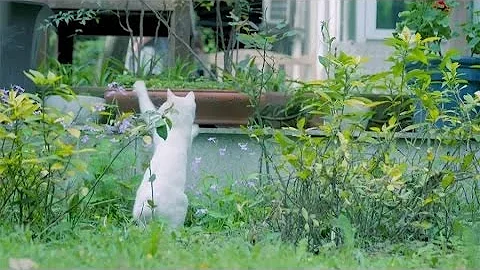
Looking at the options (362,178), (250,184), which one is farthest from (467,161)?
(250,184)

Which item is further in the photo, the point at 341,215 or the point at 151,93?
the point at 151,93

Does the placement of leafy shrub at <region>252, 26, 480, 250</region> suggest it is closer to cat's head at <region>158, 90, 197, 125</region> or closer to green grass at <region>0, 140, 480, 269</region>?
green grass at <region>0, 140, 480, 269</region>

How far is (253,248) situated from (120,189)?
1083 mm

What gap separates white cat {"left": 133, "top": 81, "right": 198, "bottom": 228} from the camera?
12.4 feet

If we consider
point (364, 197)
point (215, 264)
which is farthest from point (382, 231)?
point (215, 264)

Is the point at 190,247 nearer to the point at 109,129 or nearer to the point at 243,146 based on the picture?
the point at 109,129

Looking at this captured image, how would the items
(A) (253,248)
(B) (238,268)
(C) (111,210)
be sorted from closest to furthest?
(B) (238,268), (A) (253,248), (C) (111,210)

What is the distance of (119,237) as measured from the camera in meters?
3.37

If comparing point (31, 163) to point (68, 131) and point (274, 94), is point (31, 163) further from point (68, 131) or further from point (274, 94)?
point (274, 94)

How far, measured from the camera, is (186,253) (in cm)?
313

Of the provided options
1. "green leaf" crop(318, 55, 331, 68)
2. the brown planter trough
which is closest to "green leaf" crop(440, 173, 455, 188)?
"green leaf" crop(318, 55, 331, 68)

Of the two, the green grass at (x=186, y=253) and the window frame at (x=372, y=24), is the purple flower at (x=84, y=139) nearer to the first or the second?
the green grass at (x=186, y=253)

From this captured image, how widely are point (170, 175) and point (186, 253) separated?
778 millimetres

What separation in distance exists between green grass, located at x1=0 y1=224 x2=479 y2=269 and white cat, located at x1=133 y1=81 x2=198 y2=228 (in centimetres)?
18
